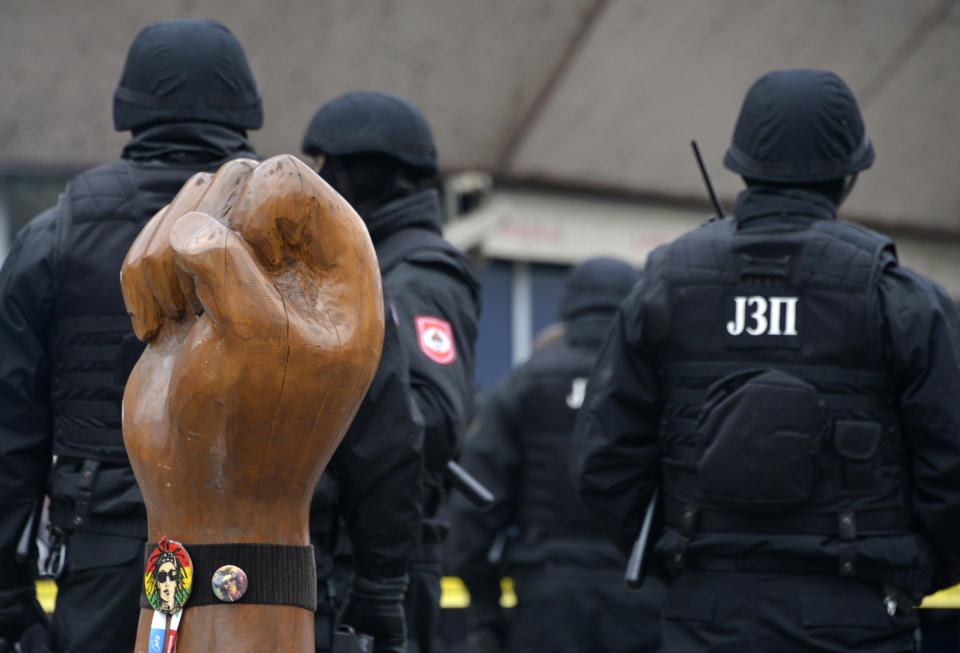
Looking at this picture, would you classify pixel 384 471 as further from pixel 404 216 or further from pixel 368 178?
pixel 368 178

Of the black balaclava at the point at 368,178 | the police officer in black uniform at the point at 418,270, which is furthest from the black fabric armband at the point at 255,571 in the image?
the black balaclava at the point at 368,178

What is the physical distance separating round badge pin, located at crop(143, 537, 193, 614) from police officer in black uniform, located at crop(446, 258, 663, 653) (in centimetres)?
385

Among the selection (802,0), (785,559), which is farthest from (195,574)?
(802,0)

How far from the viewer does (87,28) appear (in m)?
9.39

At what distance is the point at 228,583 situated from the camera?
1757mm

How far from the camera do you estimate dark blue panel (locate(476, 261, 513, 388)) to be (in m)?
11.9

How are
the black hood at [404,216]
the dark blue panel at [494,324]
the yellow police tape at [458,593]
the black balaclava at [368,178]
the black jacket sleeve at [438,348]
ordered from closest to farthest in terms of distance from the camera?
the black jacket sleeve at [438,348]
the black hood at [404,216]
the black balaclava at [368,178]
the yellow police tape at [458,593]
the dark blue panel at [494,324]

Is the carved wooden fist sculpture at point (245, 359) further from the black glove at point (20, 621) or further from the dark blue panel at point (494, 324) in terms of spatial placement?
the dark blue panel at point (494, 324)

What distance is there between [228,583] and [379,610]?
3.71 feet

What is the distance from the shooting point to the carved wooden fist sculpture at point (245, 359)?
1.69 metres

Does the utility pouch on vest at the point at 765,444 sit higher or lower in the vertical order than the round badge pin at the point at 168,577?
higher

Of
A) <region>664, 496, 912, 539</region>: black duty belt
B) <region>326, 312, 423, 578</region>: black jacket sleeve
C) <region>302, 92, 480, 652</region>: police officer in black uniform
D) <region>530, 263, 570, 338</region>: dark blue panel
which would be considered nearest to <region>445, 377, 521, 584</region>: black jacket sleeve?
<region>302, 92, 480, 652</region>: police officer in black uniform

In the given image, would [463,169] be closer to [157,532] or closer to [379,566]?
[379,566]

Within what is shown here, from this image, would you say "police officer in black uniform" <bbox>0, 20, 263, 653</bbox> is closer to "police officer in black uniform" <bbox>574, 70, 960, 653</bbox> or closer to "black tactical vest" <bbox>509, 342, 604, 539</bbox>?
"police officer in black uniform" <bbox>574, 70, 960, 653</bbox>
